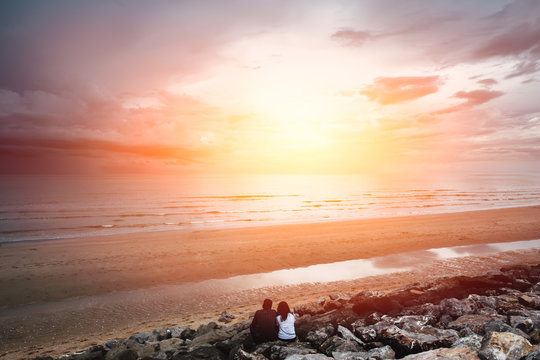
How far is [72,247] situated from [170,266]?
444 inches

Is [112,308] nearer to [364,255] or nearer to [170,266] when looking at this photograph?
[170,266]

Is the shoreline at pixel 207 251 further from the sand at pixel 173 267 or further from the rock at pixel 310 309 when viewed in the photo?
the rock at pixel 310 309

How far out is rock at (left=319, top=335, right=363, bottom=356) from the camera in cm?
897

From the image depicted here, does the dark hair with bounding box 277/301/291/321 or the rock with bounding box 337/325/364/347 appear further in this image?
the dark hair with bounding box 277/301/291/321

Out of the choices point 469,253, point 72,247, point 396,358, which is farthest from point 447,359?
point 72,247

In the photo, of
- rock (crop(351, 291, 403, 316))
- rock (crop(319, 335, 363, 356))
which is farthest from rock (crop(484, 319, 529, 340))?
rock (crop(319, 335, 363, 356))

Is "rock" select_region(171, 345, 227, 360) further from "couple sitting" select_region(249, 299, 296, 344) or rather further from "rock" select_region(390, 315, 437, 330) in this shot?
"rock" select_region(390, 315, 437, 330)

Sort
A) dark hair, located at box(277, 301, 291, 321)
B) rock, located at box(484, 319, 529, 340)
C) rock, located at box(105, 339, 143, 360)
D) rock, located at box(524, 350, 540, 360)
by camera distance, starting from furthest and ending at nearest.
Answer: dark hair, located at box(277, 301, 291, 321) < rock, located at box(105, 339, 143, 360) < rock, located at box(484, 319, 529, 340) < rock, located at box(524, 350, 540, 360)

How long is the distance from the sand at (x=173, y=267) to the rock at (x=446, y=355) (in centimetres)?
838

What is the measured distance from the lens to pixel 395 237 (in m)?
31.3

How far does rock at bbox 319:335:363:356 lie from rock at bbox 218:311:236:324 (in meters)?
5.42

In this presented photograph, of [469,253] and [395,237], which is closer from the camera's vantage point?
[469,253]

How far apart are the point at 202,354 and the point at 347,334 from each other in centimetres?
433

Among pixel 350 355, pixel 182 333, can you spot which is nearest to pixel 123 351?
pixel 182 333
